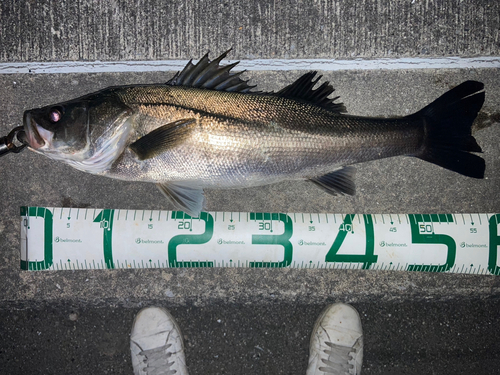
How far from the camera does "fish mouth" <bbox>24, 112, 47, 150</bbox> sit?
2031mm

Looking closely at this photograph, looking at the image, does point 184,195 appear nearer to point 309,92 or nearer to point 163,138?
point 163,138

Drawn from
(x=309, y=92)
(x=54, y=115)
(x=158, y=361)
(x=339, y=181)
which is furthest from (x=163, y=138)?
(x=158, y=361)

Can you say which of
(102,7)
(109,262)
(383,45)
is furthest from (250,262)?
(102,7)

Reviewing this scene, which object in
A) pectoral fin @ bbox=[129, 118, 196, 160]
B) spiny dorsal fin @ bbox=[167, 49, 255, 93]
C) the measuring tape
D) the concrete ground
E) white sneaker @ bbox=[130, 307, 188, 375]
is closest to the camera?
pectoral fin @ bbox=[129, 118, 196, 160]

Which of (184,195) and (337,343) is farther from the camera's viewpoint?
(337,343)

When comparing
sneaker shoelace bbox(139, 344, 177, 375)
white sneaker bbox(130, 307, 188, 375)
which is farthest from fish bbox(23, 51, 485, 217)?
sneaker shoelace bbox(139, 344, 177, 375)

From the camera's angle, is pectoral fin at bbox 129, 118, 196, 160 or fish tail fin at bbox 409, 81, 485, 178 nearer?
pectoral fin at bbox 129, 118, 196, 160

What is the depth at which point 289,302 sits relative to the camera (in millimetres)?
2859

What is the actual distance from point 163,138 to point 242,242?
3.33ft

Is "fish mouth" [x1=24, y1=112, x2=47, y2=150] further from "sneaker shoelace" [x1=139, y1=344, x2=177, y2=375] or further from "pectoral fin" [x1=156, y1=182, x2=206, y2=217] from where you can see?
"sneaker shoelace" [x1=139, y1=344, x2=177, y2=375]

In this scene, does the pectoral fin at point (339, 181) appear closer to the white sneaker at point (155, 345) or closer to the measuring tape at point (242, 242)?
the measuring tape at point (242, 242)

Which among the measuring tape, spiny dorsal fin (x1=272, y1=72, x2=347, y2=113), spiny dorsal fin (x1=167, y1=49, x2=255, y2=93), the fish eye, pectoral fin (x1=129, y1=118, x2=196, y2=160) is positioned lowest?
the measuring tape

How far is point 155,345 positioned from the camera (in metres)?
2.79

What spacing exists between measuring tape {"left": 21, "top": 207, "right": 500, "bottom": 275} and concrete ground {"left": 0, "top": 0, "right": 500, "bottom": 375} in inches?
7.8
